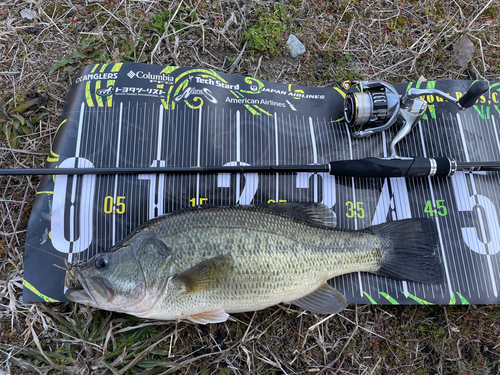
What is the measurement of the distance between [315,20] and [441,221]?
2.47 m

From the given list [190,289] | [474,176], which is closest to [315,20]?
[474,176]

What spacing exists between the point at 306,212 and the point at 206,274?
3.20 ft

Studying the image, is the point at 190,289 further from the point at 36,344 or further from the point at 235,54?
the point at 235,54

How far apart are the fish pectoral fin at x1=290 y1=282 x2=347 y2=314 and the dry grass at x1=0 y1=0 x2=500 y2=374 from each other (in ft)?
0.95

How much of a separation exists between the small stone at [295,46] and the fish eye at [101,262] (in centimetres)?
266

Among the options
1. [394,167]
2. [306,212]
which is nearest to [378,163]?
[394,167]

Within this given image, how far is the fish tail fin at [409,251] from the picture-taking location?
2.43 meters

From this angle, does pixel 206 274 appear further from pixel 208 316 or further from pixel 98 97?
pixel 98 97

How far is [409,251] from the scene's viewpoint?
244cm

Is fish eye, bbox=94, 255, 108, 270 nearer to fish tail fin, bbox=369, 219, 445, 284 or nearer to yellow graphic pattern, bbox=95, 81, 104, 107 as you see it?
yellow graphic pattern, bbox=95, 81, 104, 107

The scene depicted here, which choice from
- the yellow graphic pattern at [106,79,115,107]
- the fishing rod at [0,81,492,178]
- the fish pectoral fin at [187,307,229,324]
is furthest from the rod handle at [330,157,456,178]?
the yellow graphic pattern at [106,79,115,107]

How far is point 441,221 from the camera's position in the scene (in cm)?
267

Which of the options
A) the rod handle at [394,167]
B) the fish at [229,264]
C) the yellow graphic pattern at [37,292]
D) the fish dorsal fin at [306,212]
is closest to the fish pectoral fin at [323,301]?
the fish at [229,264]

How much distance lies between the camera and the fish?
2082 millimetres
